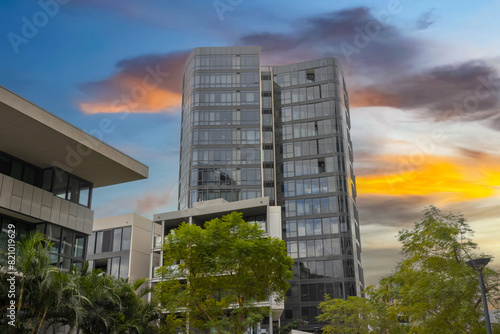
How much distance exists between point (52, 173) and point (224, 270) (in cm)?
1106

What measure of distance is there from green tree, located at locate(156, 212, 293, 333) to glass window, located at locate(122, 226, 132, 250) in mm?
26027

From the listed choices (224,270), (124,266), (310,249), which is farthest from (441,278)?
(310,249)

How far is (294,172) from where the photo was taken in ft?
282

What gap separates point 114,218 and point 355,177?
176ft

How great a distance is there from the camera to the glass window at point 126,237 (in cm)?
5409

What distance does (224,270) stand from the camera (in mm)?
28641

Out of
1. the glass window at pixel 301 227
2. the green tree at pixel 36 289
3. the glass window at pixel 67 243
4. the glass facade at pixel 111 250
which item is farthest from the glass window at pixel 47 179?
the glass window at pixel 301 227

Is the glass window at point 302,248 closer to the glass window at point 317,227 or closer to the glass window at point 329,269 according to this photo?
the glass window at point 317,227

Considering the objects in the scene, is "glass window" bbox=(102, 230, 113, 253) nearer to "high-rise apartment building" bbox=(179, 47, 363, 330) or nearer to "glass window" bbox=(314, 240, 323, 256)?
"high-rise apartment building" bbox=(179, 47, 363, 330)

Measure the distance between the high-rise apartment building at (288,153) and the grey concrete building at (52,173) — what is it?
52392 millimetres

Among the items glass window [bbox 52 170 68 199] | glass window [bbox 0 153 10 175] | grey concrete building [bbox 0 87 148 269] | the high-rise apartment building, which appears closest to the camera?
grey concrete building [bbox 0 87 148 269]

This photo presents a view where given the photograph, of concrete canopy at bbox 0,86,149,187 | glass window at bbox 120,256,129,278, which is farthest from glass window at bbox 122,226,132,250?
concrete canopy at bbox 0,86,149,187

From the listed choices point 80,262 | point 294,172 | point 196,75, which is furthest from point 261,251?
point 196,75

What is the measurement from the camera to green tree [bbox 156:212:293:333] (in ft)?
91.2
